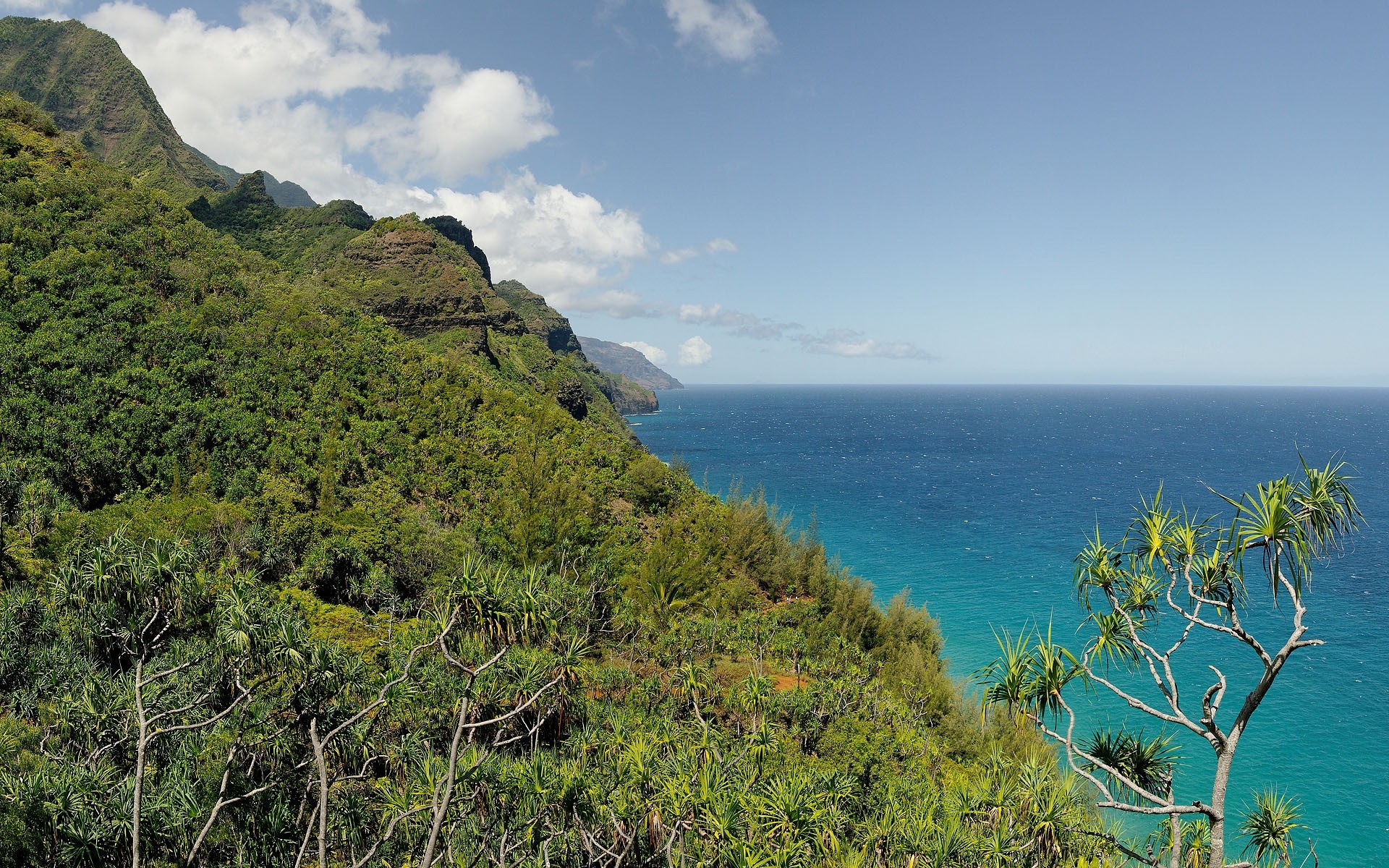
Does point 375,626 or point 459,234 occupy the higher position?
point 459,234

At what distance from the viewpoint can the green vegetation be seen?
1159cm

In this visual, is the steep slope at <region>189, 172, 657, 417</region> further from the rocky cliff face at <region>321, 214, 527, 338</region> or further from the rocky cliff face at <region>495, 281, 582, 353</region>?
the rocky cliff face at <region>495, 281, 582, 353</region>

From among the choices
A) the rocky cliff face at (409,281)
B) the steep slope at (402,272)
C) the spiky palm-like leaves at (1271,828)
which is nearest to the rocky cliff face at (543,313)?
the steep slope at (402,272)

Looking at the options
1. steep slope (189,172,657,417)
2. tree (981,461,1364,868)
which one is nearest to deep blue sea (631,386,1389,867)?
tree (981,461,1364,868)

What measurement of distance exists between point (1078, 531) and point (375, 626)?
59721 mm

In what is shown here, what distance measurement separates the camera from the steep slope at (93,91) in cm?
10175

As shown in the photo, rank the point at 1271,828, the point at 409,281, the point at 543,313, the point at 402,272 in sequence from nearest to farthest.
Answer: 1. the point at 1271,828
2. the point at 409,281
3. the point at 402,272
4. the point at 543,313

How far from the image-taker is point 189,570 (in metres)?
12.9

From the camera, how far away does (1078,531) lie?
197 ft

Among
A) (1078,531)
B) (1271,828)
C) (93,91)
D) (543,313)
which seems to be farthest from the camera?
(543,313)

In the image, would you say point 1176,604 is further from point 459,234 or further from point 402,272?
point 459,234

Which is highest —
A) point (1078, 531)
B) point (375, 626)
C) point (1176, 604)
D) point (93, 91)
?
point (93, 91)

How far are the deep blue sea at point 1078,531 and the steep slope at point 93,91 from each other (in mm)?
91190

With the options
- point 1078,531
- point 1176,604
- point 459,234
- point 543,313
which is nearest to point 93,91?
point 459,234
